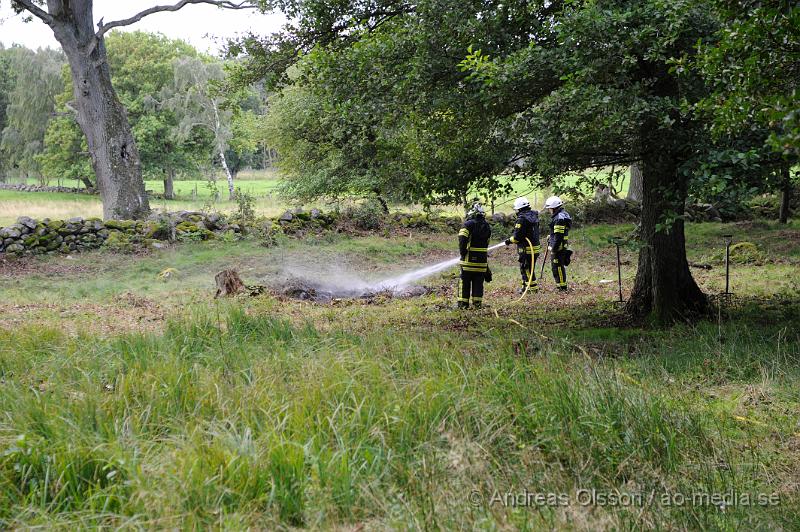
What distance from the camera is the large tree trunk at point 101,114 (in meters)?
20.0

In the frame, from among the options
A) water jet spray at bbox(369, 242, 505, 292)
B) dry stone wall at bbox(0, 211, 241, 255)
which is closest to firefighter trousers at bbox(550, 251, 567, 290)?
water jet spray at bbox(369, 242, 505, 292)

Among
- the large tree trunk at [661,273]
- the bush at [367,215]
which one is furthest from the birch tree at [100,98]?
the large tree trunk at [661,273]

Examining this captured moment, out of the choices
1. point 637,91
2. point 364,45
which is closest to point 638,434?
point 637,91

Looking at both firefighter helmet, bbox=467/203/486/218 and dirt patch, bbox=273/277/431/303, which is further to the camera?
dirt patch, bbox=273/277/431/303

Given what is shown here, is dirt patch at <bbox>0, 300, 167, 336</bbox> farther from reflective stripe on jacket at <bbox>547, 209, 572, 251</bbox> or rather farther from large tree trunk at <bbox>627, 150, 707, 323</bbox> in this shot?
reflective stripe on jacket at <bbox>547, 209, 572, 251</bbox>

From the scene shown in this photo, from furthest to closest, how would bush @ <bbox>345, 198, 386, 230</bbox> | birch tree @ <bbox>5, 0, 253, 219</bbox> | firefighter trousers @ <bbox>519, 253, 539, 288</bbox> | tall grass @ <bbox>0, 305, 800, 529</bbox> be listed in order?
bush @ <bbox>345, 198, 386, 230</bbox> < birch tree @ <bbox>5, 0, 253, 219</bbox> < firefighter trousers @ <bbox>519, 253, 539, 288</bbox> < tall grass @ <bbox>0, 305, 800, 529</bbox>

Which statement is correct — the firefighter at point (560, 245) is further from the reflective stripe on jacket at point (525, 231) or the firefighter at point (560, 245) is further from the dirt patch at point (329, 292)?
the dirt patch at point (329, 292)

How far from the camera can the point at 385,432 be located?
430cm

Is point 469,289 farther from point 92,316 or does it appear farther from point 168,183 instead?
point 168,183

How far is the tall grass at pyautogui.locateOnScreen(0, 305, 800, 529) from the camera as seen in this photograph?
11.5ft

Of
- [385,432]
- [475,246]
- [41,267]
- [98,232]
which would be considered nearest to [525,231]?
[475,246]

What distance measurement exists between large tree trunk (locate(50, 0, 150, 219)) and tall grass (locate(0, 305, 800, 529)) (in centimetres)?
1622

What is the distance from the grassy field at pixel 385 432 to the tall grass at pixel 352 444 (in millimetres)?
16

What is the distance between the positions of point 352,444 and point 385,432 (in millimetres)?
225
